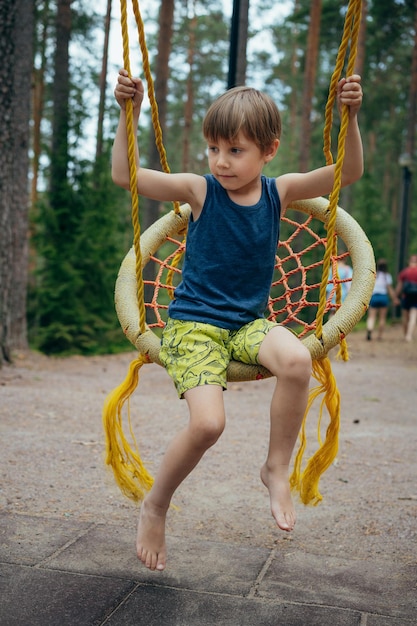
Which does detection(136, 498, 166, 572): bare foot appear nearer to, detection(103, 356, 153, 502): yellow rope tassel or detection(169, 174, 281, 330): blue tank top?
detection(103, 356, 153, 502): yellow rope tassel

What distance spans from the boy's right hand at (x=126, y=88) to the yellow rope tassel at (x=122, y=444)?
0.94 m

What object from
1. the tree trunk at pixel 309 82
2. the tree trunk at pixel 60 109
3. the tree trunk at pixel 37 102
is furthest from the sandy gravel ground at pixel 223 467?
the tree trunk at pixel 37 102

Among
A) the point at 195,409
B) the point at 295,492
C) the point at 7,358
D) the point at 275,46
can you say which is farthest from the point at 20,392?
the point at 275,46

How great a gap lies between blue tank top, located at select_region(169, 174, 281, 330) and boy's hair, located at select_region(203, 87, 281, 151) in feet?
0.75

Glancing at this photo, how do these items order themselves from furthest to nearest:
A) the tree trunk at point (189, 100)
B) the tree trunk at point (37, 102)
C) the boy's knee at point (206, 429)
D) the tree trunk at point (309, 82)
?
1. the tree trunk at point (189, 100)
2. the tree trunk at point (37, 102)
3. the tree trunk at point (309, 82)
4. the boy's knee at point (206, 429)

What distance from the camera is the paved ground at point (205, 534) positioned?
2.25m

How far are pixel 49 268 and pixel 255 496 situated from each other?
25.4 ft

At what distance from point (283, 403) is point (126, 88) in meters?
1.16

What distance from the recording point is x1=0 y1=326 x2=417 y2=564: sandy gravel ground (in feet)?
10.7

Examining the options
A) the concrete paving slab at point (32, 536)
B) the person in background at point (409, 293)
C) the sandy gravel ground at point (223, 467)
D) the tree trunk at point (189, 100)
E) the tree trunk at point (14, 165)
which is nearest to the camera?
the concrete paving slab at point (32, 536)

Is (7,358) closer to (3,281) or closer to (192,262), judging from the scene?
(3,281)

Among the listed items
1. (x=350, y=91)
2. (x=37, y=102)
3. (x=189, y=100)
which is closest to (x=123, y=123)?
(x=350, y=91)

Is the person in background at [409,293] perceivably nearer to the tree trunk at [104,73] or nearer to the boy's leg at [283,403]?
the tree trunk at [104,73]

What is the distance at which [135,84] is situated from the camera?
2441 millimetres
